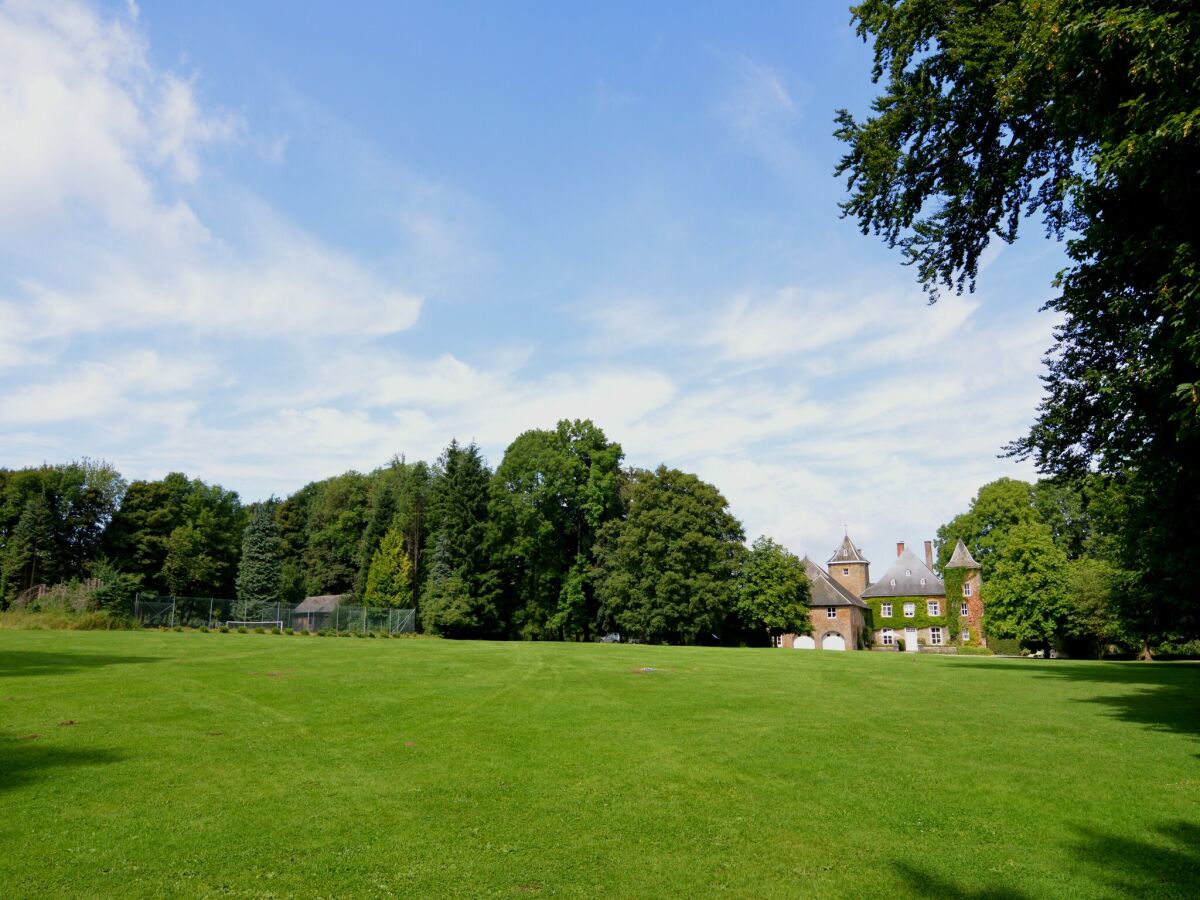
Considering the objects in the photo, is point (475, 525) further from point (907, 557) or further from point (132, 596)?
point (907, 557)

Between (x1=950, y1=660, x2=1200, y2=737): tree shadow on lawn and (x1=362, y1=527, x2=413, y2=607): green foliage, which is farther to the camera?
(x1=362, y1=527, x2=413, y2=607): green foliage

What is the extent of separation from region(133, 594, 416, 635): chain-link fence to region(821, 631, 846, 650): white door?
37.9 meters

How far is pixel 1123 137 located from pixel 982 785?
970 centimetres

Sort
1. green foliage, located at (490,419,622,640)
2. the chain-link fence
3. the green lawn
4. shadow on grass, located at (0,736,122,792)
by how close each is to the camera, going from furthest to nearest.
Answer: green foliage, located at (490,419,622,640), the chain-link fence, shadow on grass, located at (0,736,122,792), the green lawn

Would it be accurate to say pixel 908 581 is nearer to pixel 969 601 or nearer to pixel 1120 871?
pixel 969 601

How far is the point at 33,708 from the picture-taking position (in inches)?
508

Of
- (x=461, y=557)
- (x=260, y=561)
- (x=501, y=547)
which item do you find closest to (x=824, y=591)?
(x=501, y=547)

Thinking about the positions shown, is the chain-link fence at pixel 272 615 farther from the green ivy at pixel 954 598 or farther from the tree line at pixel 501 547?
the green ivy at pixel 954 598

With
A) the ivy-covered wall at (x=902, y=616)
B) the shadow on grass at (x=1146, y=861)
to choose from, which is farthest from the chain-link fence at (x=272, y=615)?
the ivy-covered wall at (x=902, y=616)

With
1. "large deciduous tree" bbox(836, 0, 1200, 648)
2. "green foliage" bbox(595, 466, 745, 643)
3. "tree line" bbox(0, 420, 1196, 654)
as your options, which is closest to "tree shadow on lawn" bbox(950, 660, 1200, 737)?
"large deciduous tree" bbox(836, 0, 1200, 648)

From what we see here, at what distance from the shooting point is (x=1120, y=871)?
23.0 feet

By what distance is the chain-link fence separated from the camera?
4547 centimetres

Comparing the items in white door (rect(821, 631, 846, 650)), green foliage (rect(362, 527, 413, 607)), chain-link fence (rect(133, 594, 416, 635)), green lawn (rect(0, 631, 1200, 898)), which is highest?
green foliage (rect(362, 527, 413, 607))

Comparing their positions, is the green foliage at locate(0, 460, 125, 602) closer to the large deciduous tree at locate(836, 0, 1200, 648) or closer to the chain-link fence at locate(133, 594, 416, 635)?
the chain-link fence at locate(133, 594, 416, 635)
